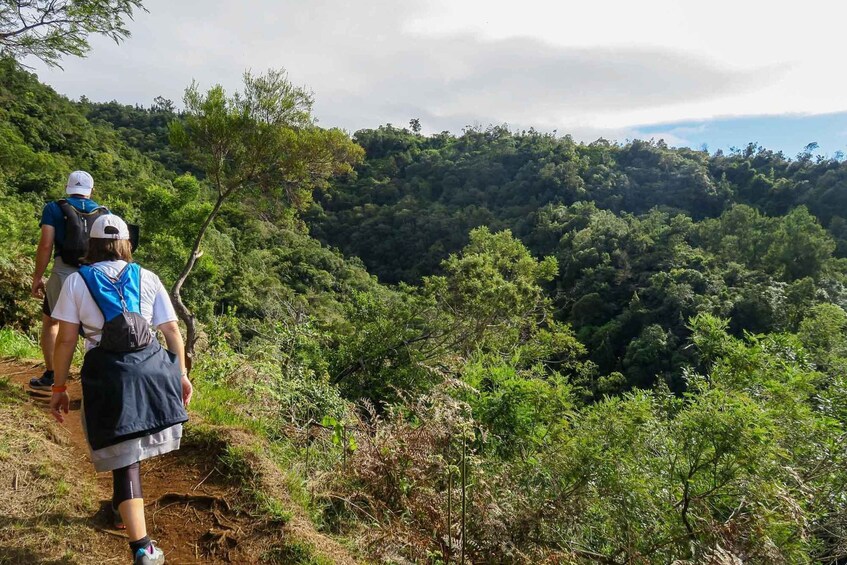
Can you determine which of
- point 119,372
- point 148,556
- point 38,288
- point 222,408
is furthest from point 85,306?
point 222,408

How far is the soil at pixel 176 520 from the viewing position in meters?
2.20

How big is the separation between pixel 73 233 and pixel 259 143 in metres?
5.39

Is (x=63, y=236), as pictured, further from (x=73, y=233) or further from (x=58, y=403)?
(x=58, y=403)

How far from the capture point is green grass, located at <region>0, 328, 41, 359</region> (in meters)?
4.36

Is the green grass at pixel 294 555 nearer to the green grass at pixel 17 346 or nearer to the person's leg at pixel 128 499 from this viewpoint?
the person's leg at pixel 128 499

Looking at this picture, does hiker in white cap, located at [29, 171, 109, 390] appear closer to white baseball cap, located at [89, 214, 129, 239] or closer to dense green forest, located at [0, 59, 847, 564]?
white baseball cap, located at [89, 214, 129, 239]

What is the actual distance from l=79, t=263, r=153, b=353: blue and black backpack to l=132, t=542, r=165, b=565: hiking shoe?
2.77ft

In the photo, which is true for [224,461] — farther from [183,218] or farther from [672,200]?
[672,200]

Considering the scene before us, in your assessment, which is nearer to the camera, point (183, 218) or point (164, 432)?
point (164, 432)

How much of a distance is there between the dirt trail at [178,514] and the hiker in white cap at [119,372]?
0.39m

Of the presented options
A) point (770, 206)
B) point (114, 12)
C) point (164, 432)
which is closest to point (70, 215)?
point (164, 432)

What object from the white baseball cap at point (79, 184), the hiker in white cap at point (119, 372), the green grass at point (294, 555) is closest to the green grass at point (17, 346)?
the white baseball cap at point (79, 184)

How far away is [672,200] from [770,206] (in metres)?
8.14

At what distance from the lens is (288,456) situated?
3439 millimetres
